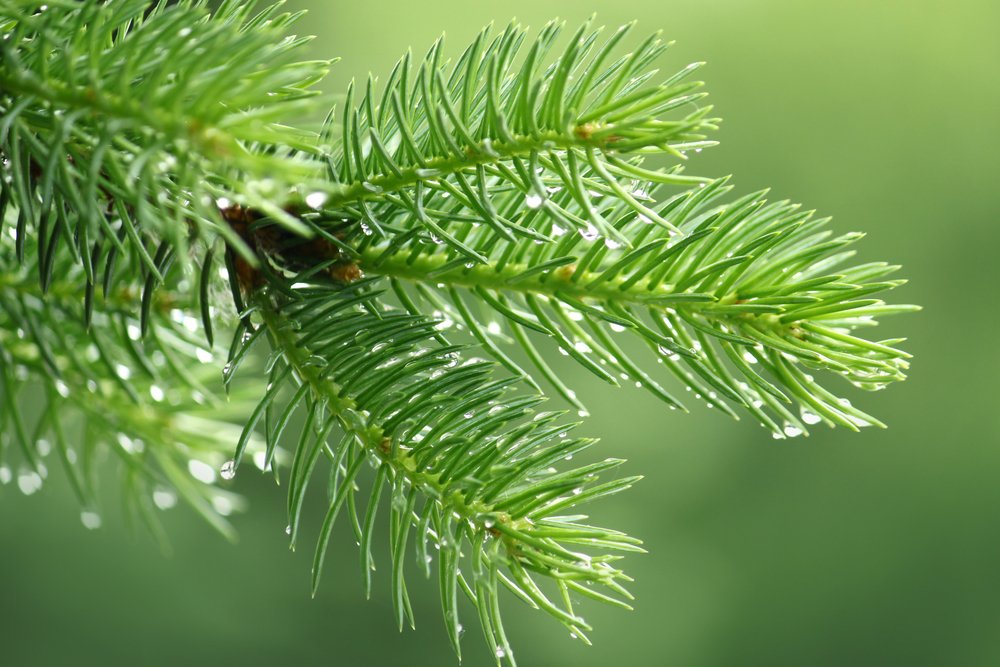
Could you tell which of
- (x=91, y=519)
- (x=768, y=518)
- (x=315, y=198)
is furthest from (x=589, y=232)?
(x=768, y=518)

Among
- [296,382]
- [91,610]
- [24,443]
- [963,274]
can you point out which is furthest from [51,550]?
[963,274]

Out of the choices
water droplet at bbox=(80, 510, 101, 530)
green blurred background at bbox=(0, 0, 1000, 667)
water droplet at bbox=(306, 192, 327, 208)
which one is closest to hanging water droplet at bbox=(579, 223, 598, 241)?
water droplet at bbox=(306, 192, 327, 208)

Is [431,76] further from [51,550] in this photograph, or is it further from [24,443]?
[51,550]

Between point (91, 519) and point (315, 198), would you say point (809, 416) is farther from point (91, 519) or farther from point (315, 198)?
point (91, 519)

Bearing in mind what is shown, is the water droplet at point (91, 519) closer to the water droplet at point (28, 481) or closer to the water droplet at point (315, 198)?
the water droplet at point (28, 481)

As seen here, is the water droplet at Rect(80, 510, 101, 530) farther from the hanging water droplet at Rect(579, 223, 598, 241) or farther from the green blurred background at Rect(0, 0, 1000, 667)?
the green blurred background at Rect(0, 0, 1000, 667)

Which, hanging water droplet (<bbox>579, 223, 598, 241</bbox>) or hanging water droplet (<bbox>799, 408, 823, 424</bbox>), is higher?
hanging water droplet (<bbox>579, 223, 598, 241</bbox>)
